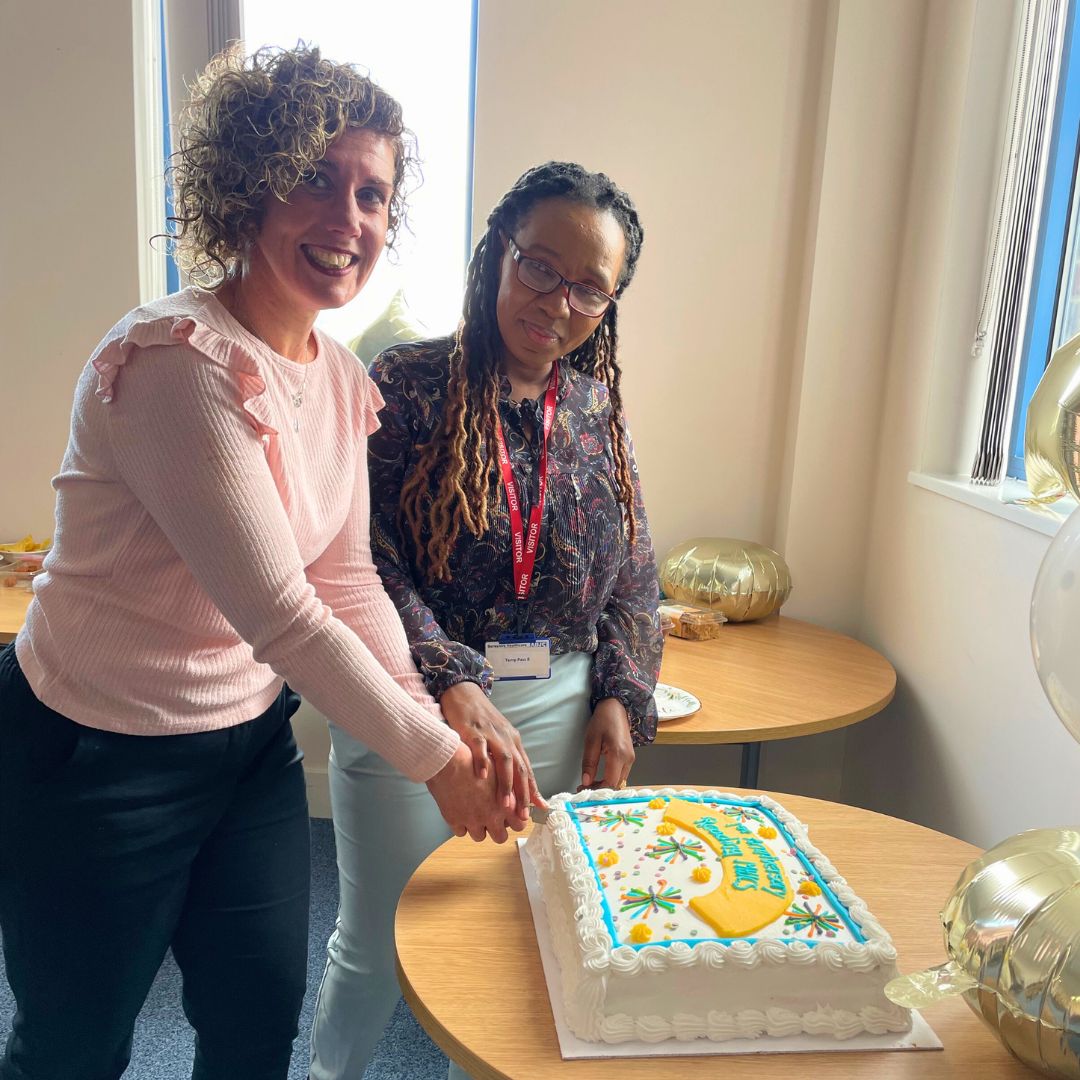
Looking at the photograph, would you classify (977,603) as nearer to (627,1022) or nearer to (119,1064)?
(627,1022)

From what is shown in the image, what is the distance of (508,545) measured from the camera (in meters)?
1.49

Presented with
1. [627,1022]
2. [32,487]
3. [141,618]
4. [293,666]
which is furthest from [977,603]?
[32,487]

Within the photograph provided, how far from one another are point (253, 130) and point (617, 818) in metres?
0.94

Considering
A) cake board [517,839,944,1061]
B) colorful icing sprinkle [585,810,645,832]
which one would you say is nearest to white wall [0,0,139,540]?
colorful icing sprinkle [585,810,645,832]

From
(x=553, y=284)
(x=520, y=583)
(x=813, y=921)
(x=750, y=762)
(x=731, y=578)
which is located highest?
(x=553, y=284)

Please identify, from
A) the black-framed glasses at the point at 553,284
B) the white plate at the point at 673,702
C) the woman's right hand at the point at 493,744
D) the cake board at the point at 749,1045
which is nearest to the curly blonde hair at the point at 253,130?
the black-framed glasses at the point at 553,284

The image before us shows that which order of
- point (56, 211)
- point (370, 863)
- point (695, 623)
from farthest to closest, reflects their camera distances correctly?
point (56, 211)
point (695, 623)
point (370, 863)

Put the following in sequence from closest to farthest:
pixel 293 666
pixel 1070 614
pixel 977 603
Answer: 1. pixel 1070 614
2. pixel 293 666
3. pixel 977 603

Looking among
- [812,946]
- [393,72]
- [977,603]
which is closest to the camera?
[812,946]

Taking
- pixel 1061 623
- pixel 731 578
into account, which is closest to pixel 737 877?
pixel 1061 623

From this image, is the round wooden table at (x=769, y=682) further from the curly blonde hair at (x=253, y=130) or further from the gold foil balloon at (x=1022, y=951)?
the curly blonde hair at (x=253, y=130)

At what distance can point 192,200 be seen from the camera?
1.15 m

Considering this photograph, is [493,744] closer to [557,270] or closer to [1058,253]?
[557,270]

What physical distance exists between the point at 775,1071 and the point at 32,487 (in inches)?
106
